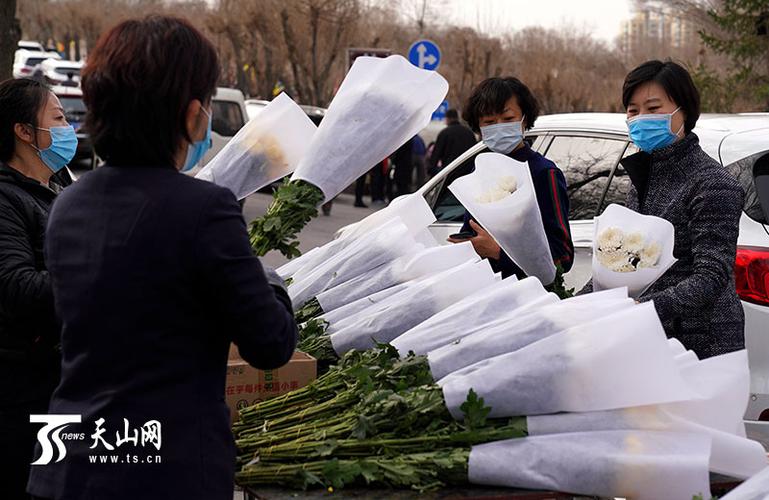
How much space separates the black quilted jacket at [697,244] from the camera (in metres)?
3.29

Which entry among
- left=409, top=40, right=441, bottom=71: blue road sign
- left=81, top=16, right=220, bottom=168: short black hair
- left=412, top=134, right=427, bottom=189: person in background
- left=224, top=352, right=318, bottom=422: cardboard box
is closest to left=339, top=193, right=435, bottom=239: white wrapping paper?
left=224, top=352, right=318, bottom=422: cardboard box

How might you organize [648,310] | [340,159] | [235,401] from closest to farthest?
[648,310], [235,401], [340,159]

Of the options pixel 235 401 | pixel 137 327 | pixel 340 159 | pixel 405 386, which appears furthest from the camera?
pixel 340 159

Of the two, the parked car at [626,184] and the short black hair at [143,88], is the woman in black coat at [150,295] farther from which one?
the parked car at [626,184]

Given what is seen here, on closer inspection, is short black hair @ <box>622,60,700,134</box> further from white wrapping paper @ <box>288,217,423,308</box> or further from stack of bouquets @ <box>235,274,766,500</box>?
stack of bouquets @ <box>235,274,766,500</box>

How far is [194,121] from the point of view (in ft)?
6.81

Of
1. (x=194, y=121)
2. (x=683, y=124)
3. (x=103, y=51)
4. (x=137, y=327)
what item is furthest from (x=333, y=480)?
(x=683, y=124)

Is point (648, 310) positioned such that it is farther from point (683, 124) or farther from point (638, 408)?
point (683, 124)

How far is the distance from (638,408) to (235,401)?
46.4 inches

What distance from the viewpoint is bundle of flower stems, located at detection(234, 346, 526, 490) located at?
2488mm

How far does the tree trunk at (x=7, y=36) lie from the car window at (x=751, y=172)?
755 centimetres

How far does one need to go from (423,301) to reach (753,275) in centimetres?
183

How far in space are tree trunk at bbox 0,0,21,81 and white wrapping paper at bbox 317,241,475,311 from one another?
7.46 m

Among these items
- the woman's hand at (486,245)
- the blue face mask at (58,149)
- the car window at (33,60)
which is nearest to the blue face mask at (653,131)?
the woman's hand at (486,245)
